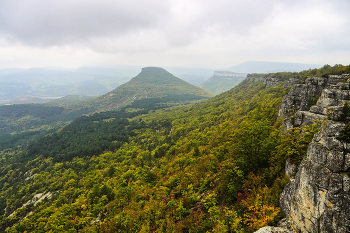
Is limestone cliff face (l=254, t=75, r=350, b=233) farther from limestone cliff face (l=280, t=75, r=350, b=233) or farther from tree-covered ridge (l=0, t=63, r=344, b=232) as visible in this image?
tree-covered ridge (l=0, t=63, r=344, b=232)

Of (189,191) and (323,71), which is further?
(323,71)

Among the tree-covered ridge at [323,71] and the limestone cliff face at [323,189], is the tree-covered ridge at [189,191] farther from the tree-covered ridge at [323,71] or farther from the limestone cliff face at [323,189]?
the tree-covered ridge at [323,71]

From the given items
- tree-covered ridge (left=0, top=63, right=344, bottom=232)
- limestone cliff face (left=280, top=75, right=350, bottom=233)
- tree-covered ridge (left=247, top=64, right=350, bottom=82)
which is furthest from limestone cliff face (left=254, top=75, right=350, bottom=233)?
tree-covered ridge (left=247, top=64, right=350, bottom=82)

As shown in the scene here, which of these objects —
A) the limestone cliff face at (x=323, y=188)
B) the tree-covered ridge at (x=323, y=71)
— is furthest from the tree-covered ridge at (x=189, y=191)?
the tree-covered ridge at (x=323, y=71)

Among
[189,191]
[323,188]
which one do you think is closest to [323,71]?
[323,188]

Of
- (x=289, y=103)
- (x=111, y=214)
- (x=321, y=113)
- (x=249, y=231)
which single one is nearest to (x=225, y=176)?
(x=249, y=231)

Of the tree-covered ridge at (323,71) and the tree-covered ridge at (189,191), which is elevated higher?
the tree-covered ridge at (323,71)

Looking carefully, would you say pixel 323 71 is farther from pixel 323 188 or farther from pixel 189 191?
pixel 189 191

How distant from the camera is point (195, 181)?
28.7 metres

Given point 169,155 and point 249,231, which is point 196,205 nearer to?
point 249,231

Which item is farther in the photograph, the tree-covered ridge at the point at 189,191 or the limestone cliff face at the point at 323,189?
the tree-covered ridge at the point at 189,191

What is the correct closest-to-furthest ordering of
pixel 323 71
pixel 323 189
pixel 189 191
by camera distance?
1. pixel 323 189
2. pixel 189 191
3. pixel 323 71

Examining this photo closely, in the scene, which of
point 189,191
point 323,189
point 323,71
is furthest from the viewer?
point 323,71

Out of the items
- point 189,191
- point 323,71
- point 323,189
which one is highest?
point 323,71
